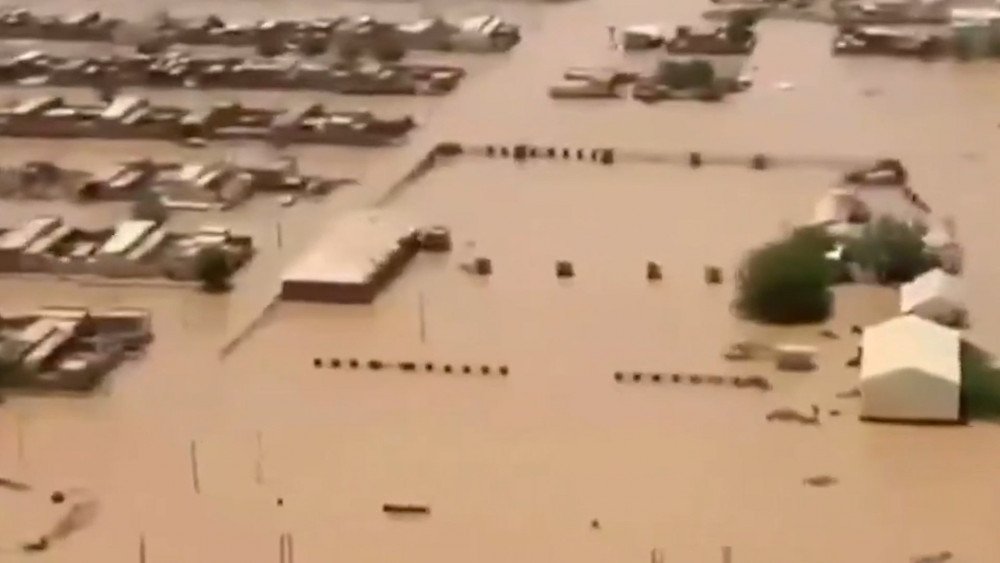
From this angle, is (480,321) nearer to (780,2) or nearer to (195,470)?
(195,470)

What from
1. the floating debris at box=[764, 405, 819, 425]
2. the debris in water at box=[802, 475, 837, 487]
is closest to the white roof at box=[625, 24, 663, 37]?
the floating debris at box=[764, 405, 819, 425]

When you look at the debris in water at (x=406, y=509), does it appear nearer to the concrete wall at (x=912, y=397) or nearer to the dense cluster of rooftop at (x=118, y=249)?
the concrete wall at (x=912, y=397)

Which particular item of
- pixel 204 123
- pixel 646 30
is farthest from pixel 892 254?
pixel 646 30

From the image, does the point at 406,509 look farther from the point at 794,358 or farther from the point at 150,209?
the point at 150,209

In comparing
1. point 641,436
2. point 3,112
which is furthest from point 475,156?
point 641,436

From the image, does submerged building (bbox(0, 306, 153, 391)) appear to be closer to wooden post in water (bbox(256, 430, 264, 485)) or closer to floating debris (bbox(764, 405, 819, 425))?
wooden post in water (bbox(256, 430, 264, 485))

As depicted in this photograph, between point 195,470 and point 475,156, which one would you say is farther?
point 475,156
